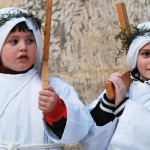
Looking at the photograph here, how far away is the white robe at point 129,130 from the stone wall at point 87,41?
3.82 ft

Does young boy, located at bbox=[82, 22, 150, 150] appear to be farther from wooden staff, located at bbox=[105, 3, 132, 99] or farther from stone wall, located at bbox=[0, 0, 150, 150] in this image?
stone wall, located at bbox=[0, 0, 150, 150]

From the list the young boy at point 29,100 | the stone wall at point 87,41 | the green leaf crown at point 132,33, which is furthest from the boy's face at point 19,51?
the stone wall at point 87,41

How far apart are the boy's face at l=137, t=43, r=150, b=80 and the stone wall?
105cm

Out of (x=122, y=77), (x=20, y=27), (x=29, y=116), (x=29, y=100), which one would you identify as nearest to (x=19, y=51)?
(x=20, y=27)

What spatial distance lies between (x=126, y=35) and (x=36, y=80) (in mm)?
735

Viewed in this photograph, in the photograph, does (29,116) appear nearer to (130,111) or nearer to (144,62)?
(130,111)

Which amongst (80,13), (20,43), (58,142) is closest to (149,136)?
(58,142)

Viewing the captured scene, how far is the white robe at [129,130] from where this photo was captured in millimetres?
2418

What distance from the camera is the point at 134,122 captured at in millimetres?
2449

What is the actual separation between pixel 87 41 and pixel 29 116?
1.58 m

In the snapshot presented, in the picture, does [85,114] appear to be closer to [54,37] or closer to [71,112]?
[71,112]

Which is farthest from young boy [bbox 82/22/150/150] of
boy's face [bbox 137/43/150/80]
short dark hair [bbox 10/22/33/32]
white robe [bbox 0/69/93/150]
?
short dark hair [bbox 10/22/33/32]

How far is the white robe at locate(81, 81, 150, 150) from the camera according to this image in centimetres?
242

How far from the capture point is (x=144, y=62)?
2631mm
